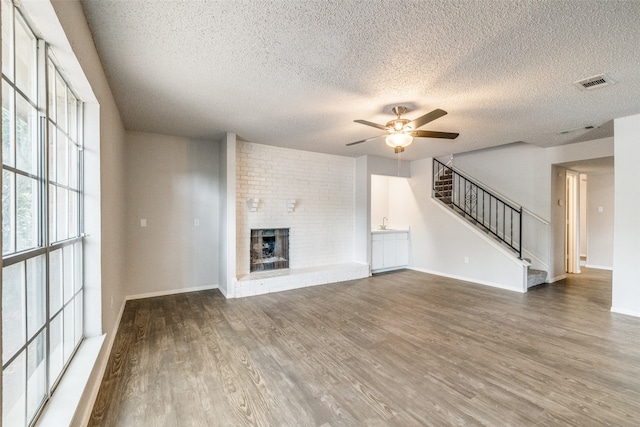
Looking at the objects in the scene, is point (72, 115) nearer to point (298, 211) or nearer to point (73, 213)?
point (73, 213)

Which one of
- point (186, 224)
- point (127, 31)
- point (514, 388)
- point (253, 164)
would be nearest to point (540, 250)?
point (514, 388)

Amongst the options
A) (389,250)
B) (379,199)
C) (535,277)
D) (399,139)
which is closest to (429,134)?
(399,139)

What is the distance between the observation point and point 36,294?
1.49 m

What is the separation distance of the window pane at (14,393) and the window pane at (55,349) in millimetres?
353

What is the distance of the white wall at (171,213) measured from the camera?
4.25 metres

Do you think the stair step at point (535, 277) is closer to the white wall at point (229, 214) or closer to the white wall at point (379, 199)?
the white wall at point (379, 199)

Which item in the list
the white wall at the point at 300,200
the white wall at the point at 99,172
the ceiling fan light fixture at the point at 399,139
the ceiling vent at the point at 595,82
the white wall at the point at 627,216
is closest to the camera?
the white wall at the point at 99,172

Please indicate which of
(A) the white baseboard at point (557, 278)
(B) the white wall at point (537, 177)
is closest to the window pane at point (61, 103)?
(B) the white wall at point (537, 177)

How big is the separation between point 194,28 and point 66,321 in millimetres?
2175

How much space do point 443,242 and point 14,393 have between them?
6.07 meters

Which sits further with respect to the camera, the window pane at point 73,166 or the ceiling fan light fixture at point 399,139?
the ceiling fan light fixture at point 399,139

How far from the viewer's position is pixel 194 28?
1.91 metres

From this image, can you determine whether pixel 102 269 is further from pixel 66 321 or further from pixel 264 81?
pixel 264 81

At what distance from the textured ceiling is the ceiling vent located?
2.0 inches
